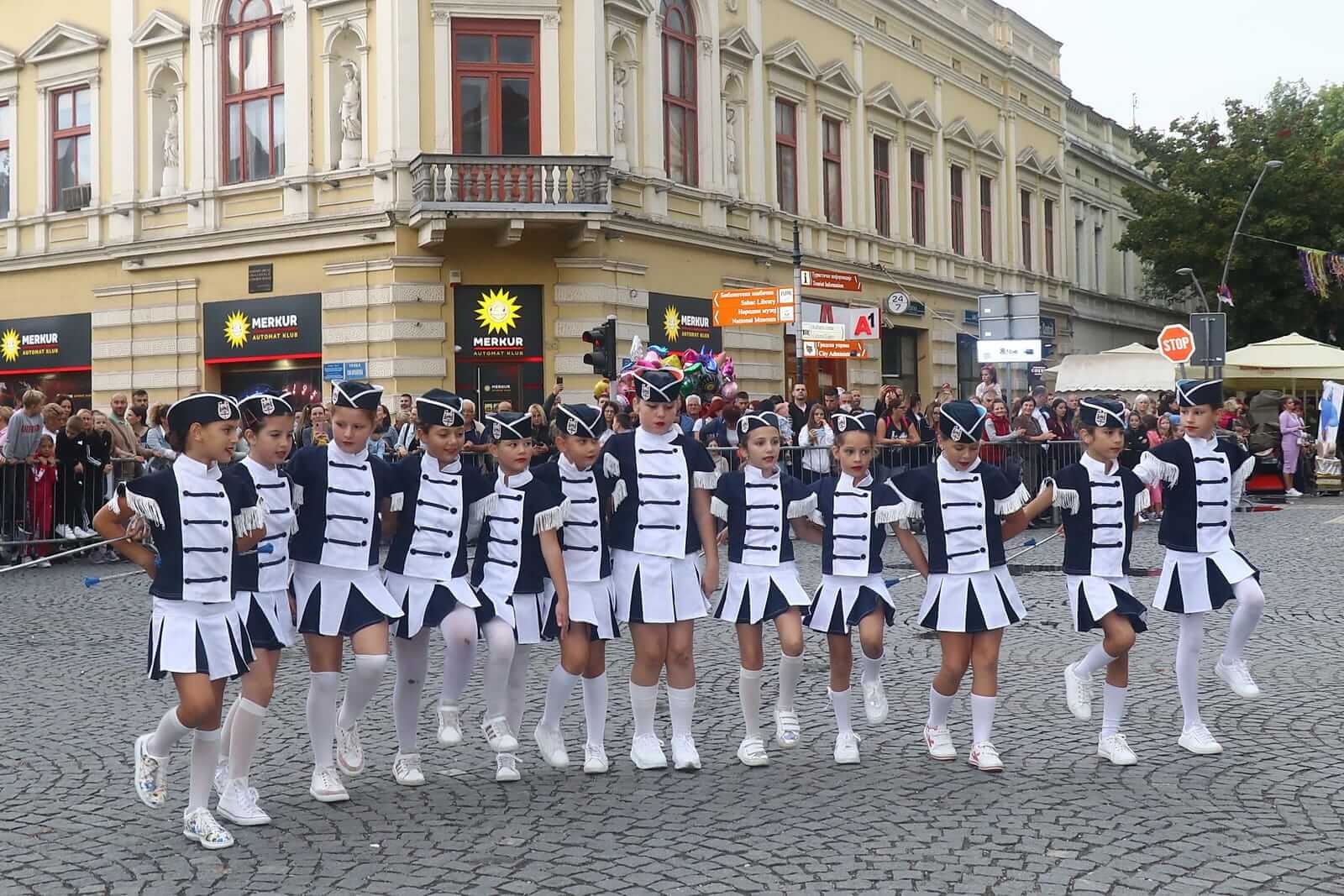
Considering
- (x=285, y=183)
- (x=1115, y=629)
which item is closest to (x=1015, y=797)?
(x=1115, y=629)

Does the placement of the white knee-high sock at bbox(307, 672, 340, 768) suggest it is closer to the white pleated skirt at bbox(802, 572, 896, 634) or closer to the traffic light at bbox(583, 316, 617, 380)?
the white pleated skirt at bbox(802, 572, 896, 634)

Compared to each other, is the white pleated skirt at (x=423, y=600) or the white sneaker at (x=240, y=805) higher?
the white pleated skirt at (x=423, y=600)

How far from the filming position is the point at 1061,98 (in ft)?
150

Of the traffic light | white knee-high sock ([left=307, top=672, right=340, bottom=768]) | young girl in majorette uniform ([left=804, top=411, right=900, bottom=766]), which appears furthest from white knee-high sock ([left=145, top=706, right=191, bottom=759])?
the traffic light

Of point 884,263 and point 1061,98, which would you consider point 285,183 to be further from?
point 1061,98

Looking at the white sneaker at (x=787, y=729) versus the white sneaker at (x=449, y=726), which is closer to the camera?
the white sneaker at (x=449, y=726)

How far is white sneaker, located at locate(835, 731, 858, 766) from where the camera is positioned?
6.86 meters

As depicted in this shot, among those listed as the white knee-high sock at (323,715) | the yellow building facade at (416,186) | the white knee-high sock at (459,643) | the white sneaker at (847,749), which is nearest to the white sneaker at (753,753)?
the white sneaker at (847,749)

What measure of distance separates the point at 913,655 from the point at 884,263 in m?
25.6

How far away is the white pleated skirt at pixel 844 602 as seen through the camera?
720 cm

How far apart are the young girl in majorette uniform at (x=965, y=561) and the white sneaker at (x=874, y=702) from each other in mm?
488

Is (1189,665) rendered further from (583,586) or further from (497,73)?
(497,73)

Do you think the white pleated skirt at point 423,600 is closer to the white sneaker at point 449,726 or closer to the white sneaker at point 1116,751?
the white sneaker at point 449,726

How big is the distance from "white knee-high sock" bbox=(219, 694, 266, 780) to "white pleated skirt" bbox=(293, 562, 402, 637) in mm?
438
